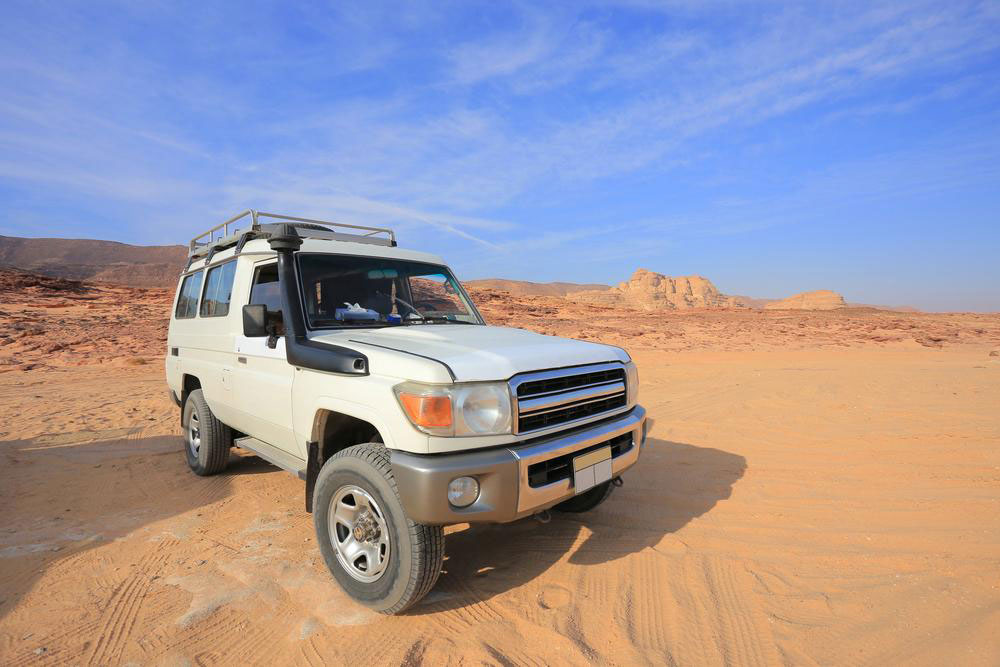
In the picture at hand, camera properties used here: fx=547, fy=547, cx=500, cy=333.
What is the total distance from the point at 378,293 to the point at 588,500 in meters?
2.27

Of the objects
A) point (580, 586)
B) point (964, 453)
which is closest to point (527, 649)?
point (580, 586)

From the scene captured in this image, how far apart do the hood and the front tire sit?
564 mm

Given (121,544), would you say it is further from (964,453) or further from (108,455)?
(964,453)

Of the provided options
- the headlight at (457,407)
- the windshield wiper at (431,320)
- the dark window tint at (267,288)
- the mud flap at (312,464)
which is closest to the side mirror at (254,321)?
the dark window tint at (267,288)

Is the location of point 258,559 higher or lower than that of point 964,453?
lower

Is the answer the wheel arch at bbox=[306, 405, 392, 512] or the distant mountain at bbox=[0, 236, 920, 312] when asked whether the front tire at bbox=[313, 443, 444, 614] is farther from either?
the distant mountain at bbox=[0, 236, 920, 312]

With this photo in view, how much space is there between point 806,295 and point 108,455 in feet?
244

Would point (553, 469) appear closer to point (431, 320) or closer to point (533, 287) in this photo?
point (431, 320)

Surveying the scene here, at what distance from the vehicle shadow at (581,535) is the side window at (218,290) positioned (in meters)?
2.80

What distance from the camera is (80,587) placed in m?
3.30

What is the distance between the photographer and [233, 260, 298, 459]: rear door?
3697 mm

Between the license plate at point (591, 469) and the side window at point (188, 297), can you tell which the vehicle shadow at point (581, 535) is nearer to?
the license plate at point (591, 469)

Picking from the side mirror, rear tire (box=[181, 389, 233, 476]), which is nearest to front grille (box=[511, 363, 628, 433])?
the side mirror

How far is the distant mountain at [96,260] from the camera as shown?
226ft
